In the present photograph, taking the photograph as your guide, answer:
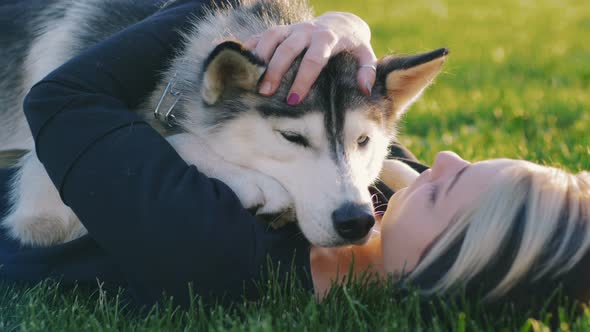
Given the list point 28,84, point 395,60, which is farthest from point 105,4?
point 395,60

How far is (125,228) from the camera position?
98.3 inches

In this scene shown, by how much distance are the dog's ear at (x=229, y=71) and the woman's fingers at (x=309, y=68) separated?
0.15m

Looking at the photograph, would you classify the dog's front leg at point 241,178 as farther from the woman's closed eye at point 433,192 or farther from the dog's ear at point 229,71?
the woman's closed eye at point 433,192

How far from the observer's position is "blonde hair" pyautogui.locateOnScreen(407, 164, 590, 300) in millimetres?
2283

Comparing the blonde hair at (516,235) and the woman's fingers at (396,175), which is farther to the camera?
the woman's fingers at (396,175)

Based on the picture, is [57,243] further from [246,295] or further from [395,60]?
[395,60]

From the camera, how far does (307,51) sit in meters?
2.84

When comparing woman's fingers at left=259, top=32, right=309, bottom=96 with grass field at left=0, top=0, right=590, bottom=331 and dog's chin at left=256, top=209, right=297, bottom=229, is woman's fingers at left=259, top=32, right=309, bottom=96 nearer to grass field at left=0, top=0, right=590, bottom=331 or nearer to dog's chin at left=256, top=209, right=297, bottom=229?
dog's chin at left=256, top=209, right=297, bottom=229

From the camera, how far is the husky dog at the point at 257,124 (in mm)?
2664

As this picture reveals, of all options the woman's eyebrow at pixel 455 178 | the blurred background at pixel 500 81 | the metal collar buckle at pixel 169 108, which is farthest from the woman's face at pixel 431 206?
the blurred background at pixel 500 81

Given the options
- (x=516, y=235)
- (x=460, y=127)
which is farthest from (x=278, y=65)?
(x=460, y=127)

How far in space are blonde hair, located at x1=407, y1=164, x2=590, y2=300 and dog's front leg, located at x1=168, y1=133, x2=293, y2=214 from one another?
1.90 feet

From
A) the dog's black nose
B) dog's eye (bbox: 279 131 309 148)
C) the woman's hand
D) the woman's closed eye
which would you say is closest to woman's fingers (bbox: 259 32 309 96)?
A: the woman's hand

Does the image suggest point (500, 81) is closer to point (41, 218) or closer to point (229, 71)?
point (229, 71)
